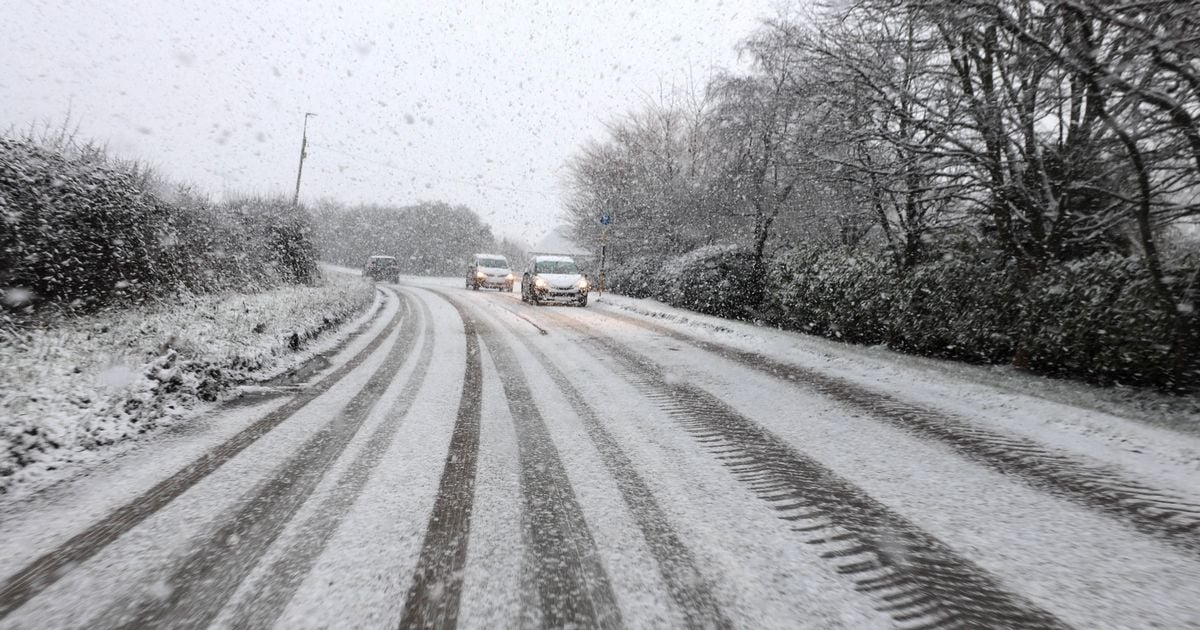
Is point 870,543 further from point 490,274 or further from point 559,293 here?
point 490,274

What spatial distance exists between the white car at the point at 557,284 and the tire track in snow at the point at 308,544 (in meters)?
13.3

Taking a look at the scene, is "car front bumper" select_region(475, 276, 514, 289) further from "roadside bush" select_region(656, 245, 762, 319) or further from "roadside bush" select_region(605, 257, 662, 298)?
"roadside bush" select_region(656, 245, 762, 319)

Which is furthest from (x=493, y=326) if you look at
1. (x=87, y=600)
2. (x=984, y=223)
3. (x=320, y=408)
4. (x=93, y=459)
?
(x=87, y=600)

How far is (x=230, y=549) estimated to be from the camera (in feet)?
7.84

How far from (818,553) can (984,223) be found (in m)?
8.81

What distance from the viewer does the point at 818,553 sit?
8.11ft

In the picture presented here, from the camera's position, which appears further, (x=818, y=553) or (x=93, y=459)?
(x=93, y=459)

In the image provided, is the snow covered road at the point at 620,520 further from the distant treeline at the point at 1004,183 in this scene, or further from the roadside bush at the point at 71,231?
the roadside bush at the point at 71,231

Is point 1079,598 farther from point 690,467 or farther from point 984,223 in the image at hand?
point 984,223

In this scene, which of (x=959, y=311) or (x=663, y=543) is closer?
(x=663, y=543)

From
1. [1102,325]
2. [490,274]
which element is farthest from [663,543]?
[490,274]

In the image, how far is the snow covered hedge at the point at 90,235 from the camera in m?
7.31

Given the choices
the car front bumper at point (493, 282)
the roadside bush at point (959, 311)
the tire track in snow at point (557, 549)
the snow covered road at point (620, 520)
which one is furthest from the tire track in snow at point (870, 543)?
the car front bumper at point (493, 282)

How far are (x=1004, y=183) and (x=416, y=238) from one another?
6299 centimetres
